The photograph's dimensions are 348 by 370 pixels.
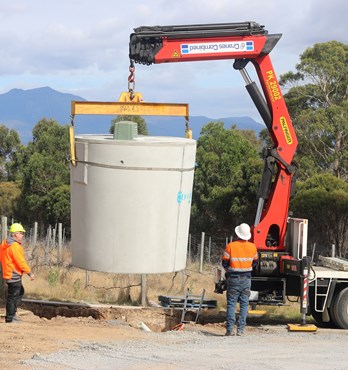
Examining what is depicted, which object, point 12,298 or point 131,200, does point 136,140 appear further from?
point 12,298

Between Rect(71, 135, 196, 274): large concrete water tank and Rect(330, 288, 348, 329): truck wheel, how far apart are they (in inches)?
142

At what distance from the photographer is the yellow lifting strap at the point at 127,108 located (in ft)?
39.6

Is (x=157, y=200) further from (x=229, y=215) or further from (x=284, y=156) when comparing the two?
(x=229, y=215)

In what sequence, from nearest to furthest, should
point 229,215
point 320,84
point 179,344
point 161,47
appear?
point 179,344 → point 161,47 → point 229,215 → point 320,84

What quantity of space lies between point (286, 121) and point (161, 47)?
2.79 m

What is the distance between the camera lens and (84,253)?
12.2 meters

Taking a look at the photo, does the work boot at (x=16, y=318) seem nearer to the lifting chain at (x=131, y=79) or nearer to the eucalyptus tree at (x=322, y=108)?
the lifting chain at (x=131, y=79)

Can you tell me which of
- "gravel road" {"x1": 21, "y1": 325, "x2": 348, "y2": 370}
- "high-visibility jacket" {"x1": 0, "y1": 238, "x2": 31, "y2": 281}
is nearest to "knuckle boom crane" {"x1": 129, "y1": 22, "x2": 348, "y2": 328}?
"gravel road" {"x1": 21, "y1": 325, "x2": 348, "y2": 370}

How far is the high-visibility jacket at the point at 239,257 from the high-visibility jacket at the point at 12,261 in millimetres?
3270

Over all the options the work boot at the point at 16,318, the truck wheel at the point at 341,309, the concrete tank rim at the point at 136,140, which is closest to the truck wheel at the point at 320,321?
the truck wheel at the point at 341,309

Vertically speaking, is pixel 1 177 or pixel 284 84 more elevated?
pixel 284 84

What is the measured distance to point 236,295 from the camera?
42.3ft

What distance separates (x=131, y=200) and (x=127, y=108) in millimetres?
1440

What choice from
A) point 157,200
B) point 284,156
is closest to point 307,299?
point 284,156
